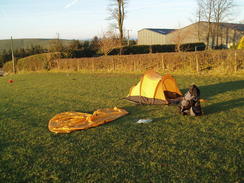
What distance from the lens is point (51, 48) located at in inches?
1309

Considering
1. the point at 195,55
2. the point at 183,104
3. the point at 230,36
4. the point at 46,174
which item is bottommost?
the point at 46,174

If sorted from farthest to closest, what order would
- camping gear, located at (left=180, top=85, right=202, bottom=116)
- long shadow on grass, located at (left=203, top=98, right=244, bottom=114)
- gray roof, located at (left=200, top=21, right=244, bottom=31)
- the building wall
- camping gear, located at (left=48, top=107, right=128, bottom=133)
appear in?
the building wall < gray roof, located at (left=200, top=21, right=244, bottom=31) < long shadow on grass, located at (left=203, top=98, right=244, bottom=114) < camping gear, located at (left=180, top=85, right=202, bottom=116) < camping gear, located at (left=48, top=107, right=128, bottom=133)

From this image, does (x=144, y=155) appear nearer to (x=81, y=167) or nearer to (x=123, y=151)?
(x=123, y=151)

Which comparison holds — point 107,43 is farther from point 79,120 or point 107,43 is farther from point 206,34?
point 79,120

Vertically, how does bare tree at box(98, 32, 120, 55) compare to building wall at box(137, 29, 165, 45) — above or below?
below

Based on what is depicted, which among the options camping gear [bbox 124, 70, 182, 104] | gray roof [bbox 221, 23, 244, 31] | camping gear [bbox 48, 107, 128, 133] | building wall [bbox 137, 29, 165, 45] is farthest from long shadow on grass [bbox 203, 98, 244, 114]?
building wall [bbox 137, 29, 165, 45]

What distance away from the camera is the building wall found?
1709 inches

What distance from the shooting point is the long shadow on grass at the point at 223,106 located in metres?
6.70

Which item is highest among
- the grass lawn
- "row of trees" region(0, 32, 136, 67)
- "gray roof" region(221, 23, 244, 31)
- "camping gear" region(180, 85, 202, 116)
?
"gray roof" region(221, 23, 244, 31)

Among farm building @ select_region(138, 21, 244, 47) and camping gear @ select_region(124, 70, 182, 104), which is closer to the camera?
camping gear @ select_region(124, 70, 182, 104)

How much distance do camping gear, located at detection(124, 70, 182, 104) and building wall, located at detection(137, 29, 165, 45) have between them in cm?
3585

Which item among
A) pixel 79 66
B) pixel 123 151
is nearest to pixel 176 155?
pixel 123 151

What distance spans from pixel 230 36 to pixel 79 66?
30.0 meters

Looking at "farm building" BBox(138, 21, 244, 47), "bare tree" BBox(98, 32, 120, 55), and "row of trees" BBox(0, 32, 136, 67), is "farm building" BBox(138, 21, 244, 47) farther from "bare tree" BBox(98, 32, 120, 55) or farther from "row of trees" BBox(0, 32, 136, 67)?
"row of trees" BBox(0, 32, 136, 67)
